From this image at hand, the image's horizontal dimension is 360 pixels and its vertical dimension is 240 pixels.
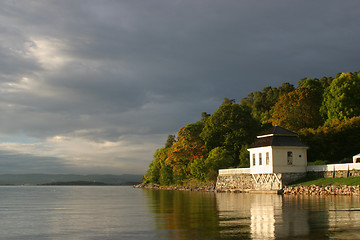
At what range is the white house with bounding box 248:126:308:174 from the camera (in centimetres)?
4841

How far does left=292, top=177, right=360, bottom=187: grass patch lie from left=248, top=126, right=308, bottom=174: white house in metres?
1.87

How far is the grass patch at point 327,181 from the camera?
127ft

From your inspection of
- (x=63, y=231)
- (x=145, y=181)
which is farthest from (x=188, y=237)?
(x=145, y=181)

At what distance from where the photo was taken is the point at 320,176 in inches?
1810

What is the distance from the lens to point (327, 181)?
42.2 meters

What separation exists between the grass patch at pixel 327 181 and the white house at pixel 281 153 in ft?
6.12

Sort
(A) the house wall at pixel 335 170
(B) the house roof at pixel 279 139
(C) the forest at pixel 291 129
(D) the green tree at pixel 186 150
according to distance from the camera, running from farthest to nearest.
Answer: (D) the green tree at pixel 186 150
(C) the forest at pixel 291 129
(B) the house roof at pixel 279 139
(A) the house wall at pixel 335 170

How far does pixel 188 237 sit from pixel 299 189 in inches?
1285

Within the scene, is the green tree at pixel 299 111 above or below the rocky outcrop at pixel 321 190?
above

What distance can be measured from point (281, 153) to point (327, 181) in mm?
7547

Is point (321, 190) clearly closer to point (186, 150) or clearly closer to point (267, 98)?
point (186, 150)

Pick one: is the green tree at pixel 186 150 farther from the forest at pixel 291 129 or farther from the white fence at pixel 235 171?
the white fence at pixel 235 171

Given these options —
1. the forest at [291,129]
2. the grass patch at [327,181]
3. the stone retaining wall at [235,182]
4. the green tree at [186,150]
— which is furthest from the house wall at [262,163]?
the green tree at [186,150]

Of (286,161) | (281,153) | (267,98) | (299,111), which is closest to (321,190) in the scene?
(286,161)
